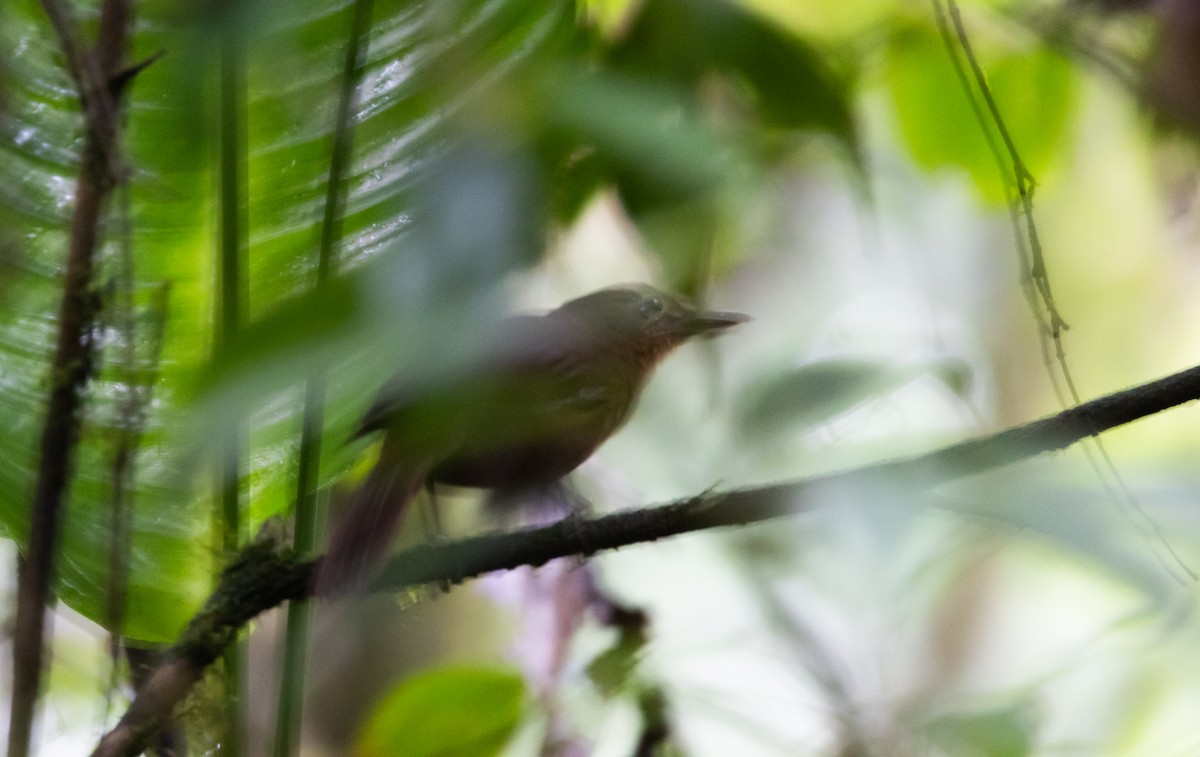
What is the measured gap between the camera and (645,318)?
1.46m

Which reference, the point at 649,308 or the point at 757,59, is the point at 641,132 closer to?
the point at 757,59

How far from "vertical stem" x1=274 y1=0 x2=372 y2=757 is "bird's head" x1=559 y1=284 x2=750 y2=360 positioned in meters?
0.42

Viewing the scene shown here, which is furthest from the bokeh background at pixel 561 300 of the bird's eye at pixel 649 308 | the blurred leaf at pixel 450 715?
the bird's eye at pixel 649 308

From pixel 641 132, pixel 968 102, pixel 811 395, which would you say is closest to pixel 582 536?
pixel 811 395

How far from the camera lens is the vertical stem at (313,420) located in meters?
0.95

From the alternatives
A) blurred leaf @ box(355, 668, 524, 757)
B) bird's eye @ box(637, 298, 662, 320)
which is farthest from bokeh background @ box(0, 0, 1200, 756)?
bird's eye @ box(637, 298, 662, 320)

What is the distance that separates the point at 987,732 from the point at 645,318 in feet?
2.23

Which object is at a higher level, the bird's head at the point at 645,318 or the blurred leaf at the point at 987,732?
the bird's head at the point at 645,318

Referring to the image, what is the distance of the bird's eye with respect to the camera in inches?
57.6

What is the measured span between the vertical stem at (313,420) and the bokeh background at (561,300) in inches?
0.6

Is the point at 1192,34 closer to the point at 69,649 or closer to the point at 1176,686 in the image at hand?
the point at 1176,686

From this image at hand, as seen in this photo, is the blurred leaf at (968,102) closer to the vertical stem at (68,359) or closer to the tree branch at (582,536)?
the tree branch at (582,536)

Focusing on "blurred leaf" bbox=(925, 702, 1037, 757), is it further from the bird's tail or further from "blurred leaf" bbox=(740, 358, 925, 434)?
the bird's tail

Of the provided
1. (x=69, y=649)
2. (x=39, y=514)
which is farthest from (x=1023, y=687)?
(x=69, y=649)
